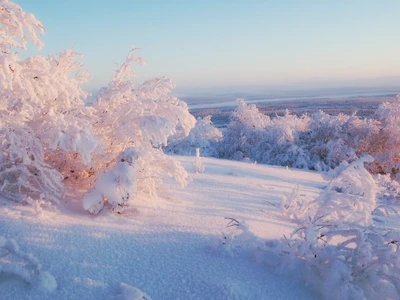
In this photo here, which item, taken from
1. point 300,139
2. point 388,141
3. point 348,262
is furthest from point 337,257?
point 300,139

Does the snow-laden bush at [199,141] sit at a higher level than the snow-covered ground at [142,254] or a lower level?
lower

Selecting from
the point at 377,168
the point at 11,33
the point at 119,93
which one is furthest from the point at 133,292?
the point at 377,168

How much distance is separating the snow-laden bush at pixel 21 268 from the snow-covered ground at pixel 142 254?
0.09 feet

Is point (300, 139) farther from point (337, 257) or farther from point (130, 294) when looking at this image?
point (130, 294)

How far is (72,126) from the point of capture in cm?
359

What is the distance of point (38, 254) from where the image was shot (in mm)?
2932

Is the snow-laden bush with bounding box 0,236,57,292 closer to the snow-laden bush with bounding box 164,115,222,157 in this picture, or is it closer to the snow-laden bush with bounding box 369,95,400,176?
the snow-laden bush with bounding box 369,95,400,176

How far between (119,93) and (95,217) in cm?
145

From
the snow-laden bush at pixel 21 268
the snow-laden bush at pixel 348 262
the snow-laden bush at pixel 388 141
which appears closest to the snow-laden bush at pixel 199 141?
the snow-laden bush at pixel 388 141

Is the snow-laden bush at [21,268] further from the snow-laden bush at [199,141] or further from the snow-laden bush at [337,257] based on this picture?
the snow-laden bush at [199,141]

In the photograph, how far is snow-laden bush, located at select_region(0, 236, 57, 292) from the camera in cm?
261

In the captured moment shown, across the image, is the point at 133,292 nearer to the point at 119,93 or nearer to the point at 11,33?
the point at 119,93

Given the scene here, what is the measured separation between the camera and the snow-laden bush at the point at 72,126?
3.52 metres

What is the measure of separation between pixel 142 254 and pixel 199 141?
66.3 ft
